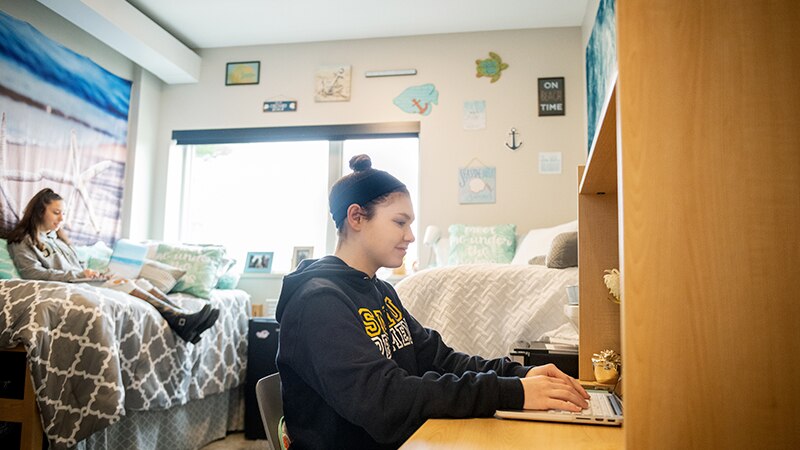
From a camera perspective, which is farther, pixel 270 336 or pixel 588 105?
pixel 588 105

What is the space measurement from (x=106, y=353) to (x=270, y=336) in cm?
125

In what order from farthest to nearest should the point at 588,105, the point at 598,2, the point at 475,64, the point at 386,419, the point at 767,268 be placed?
the point at 475,64 < the point at 588,105 < the point at 598,2 < the point at 386,419 < the point at 767,268

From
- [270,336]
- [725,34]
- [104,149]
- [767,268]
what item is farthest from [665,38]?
[104,149]

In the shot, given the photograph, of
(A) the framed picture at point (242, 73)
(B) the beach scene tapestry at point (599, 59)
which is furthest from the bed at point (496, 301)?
(A) the framed picture at point (242, 73)

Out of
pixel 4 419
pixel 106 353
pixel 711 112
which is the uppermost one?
pixel 711 112

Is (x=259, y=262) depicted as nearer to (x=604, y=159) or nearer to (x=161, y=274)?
(x=161, y=274)

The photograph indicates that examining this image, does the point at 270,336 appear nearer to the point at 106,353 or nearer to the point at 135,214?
the point at 106,353

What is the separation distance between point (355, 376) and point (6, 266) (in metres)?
2.62

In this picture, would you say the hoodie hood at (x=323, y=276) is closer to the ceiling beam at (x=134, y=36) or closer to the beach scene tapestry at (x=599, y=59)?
the beach scene tapestry at (x=599, y=59)

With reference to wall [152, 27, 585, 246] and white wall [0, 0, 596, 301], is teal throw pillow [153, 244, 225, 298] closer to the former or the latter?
white wall [0, 0, 596, 301]

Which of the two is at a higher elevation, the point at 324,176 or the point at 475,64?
the point at 475,64

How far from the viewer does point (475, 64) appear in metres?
4.16

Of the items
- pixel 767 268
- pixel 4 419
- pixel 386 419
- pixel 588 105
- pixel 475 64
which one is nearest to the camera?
pixel 767 268

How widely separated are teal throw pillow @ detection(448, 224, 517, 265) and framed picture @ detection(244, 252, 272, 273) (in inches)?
52.1
